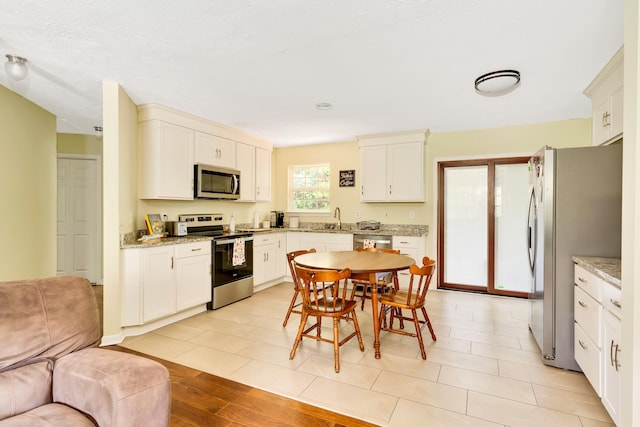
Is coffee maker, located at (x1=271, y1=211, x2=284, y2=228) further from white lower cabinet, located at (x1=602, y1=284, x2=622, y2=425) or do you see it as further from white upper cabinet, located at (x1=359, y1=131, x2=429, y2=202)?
white lower cabinet, located at (x1=602, y1=284, x2=622, y2=425)

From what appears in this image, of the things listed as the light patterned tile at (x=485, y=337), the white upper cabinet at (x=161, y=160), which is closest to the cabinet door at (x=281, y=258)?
the white upper cabinet at (x=161, y=160)

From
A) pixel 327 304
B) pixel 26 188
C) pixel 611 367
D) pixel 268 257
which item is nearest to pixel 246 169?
pixel 268 257

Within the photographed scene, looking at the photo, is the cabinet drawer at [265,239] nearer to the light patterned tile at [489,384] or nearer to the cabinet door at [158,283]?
the cabinet door at [158,283]

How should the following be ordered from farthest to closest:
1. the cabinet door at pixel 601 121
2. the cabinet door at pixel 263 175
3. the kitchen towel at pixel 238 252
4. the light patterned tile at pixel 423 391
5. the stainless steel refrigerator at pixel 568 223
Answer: the cabinet door at pixel 263 175, the kitchen towel at pixel 238 252, the cabinet door at pixel 601 121, the stainless steel refrigerator at pixel 568 223, the light patterned tile at pixel 423 391

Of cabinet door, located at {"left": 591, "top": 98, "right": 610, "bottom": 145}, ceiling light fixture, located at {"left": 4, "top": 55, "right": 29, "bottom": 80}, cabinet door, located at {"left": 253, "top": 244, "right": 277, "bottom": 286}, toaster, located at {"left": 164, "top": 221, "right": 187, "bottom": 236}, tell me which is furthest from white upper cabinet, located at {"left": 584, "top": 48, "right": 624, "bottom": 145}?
ceiling light fixture, located at {"left": 4, "top": 55, "right": 29, "bottom": 80}

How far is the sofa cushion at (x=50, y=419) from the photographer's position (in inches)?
42.8

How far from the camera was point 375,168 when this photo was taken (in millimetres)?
4949

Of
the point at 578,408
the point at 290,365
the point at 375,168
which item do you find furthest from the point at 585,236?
the point at 375,168

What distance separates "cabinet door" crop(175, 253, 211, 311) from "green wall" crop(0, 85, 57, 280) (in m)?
1.66

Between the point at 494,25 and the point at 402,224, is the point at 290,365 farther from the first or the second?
the point at 402,224

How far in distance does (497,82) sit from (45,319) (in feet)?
11.4

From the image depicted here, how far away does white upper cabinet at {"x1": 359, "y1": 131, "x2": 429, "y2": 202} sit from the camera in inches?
185

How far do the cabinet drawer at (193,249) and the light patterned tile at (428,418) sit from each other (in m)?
2.63

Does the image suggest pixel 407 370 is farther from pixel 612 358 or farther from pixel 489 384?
pixel 612 358
